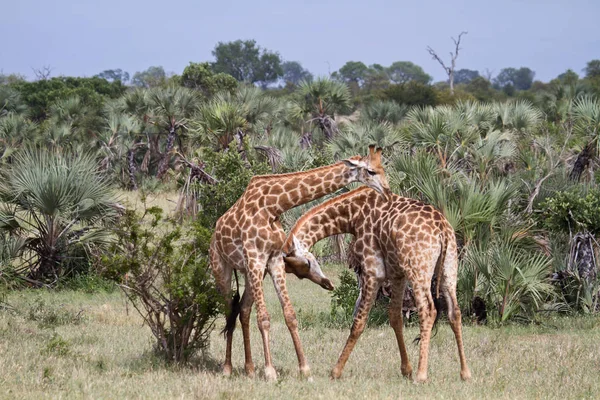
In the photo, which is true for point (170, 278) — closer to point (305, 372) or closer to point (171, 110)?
point (305, 372)

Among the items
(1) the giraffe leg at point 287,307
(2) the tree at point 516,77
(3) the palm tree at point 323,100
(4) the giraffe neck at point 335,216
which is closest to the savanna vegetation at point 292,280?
(1) the giraffe leg at point 287,307

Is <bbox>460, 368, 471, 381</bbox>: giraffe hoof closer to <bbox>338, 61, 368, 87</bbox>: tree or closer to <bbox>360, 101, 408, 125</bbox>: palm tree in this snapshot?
<bbox>360, 101, 408, 125</bbox>: palm tree

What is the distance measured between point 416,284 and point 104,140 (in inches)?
1060

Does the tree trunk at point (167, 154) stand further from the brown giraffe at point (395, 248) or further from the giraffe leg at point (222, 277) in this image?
the brown giraffe at point (395, 248)

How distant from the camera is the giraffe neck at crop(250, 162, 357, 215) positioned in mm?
8602

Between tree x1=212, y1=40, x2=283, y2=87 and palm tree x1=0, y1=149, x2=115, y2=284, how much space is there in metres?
79.8

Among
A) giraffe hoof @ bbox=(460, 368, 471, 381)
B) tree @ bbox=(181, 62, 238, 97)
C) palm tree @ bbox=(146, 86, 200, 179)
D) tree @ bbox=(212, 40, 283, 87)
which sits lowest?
giraffe hoof @ bbox=(460, 368, 471, 381)

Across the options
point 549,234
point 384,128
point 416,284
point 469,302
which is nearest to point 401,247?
point 416,284

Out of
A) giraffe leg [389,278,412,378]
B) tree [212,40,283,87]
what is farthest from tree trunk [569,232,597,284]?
tree [212,40,283,87]

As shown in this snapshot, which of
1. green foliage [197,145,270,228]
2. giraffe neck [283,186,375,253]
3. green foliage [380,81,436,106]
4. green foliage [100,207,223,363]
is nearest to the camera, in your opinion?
green foliage [100,207,223,363]

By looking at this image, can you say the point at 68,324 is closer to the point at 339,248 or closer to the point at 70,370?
the point at 70,370

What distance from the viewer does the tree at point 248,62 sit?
9450cm

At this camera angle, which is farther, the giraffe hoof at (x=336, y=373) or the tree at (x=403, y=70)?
the tree at (x=403, y=70)

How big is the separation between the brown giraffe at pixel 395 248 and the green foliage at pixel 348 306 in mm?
3511
